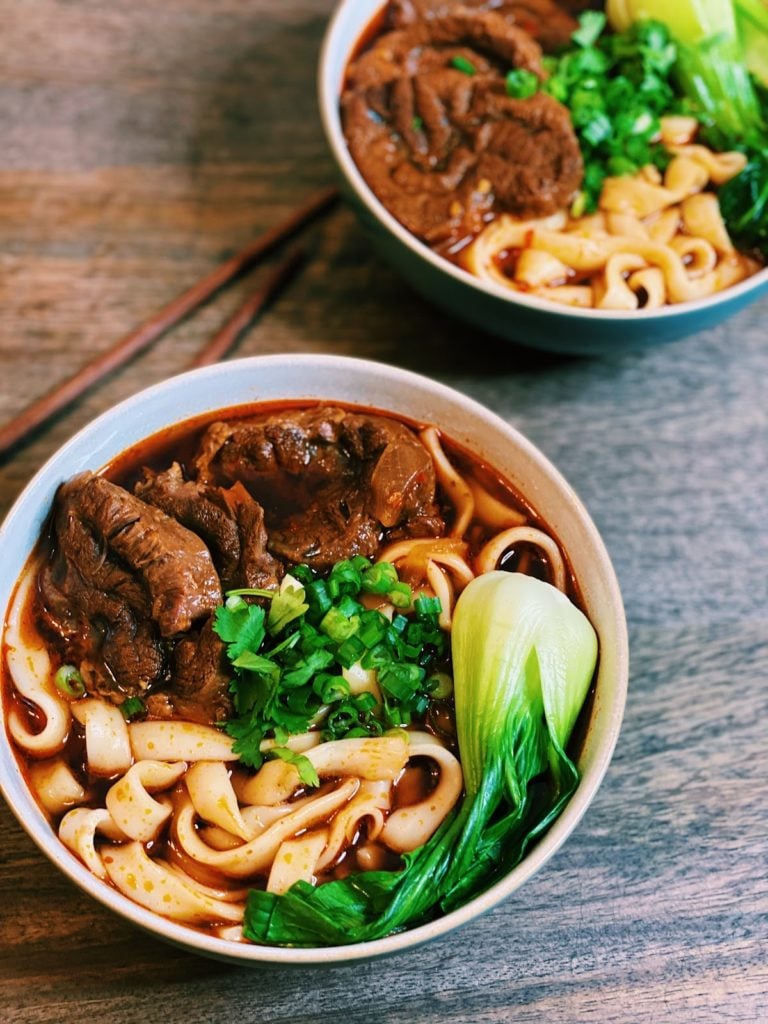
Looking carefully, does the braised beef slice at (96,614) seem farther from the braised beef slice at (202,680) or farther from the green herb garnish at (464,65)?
the green herb garnish at (464,65)

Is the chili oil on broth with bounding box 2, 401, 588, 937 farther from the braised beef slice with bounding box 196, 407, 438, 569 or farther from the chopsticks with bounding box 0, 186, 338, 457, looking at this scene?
the chopsticks with bounding box 0, 186, 338, 457

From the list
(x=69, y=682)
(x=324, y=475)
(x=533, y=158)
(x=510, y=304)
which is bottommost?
(x=69, y=682)

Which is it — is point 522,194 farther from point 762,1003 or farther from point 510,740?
point 762,1003

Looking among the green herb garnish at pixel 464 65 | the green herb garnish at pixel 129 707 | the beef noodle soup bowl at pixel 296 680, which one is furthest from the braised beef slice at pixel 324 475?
the green herb garnish at pixel 464 65

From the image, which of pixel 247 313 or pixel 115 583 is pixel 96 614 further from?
pixel 247 313

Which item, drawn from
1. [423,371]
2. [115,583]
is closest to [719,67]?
[423,371]
